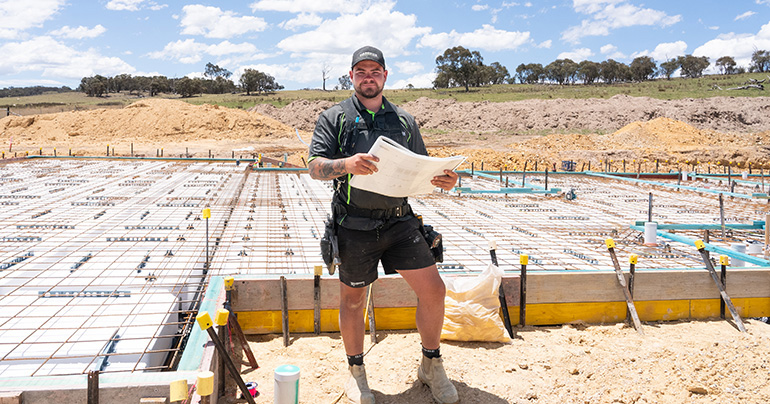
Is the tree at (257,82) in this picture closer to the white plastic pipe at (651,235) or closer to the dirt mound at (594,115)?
the dirt mound at (594,115)

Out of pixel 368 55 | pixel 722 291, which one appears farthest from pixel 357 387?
pixel 722 291

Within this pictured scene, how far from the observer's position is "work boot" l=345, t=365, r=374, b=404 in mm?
2168

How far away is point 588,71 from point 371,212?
2745 inches

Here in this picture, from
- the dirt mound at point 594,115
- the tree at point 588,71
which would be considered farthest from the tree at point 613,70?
the dirt mound at point 594,115

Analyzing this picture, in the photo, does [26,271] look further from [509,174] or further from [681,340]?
[509,174]

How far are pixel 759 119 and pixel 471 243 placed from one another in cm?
3478

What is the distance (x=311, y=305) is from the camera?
3.01 metres

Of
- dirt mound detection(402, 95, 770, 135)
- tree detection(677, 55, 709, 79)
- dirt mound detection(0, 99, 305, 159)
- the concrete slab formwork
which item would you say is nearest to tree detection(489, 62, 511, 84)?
tree detection(677, 55, 709, 79)

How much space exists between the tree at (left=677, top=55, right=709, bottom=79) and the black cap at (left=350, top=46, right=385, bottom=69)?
7684 centimetres

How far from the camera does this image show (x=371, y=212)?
83.5 inches

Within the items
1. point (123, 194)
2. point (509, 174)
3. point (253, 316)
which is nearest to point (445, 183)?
point (253, 316)

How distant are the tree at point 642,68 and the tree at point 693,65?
15.6 ft

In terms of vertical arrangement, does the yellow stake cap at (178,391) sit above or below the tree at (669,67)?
below

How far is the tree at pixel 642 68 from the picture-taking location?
63.8m
